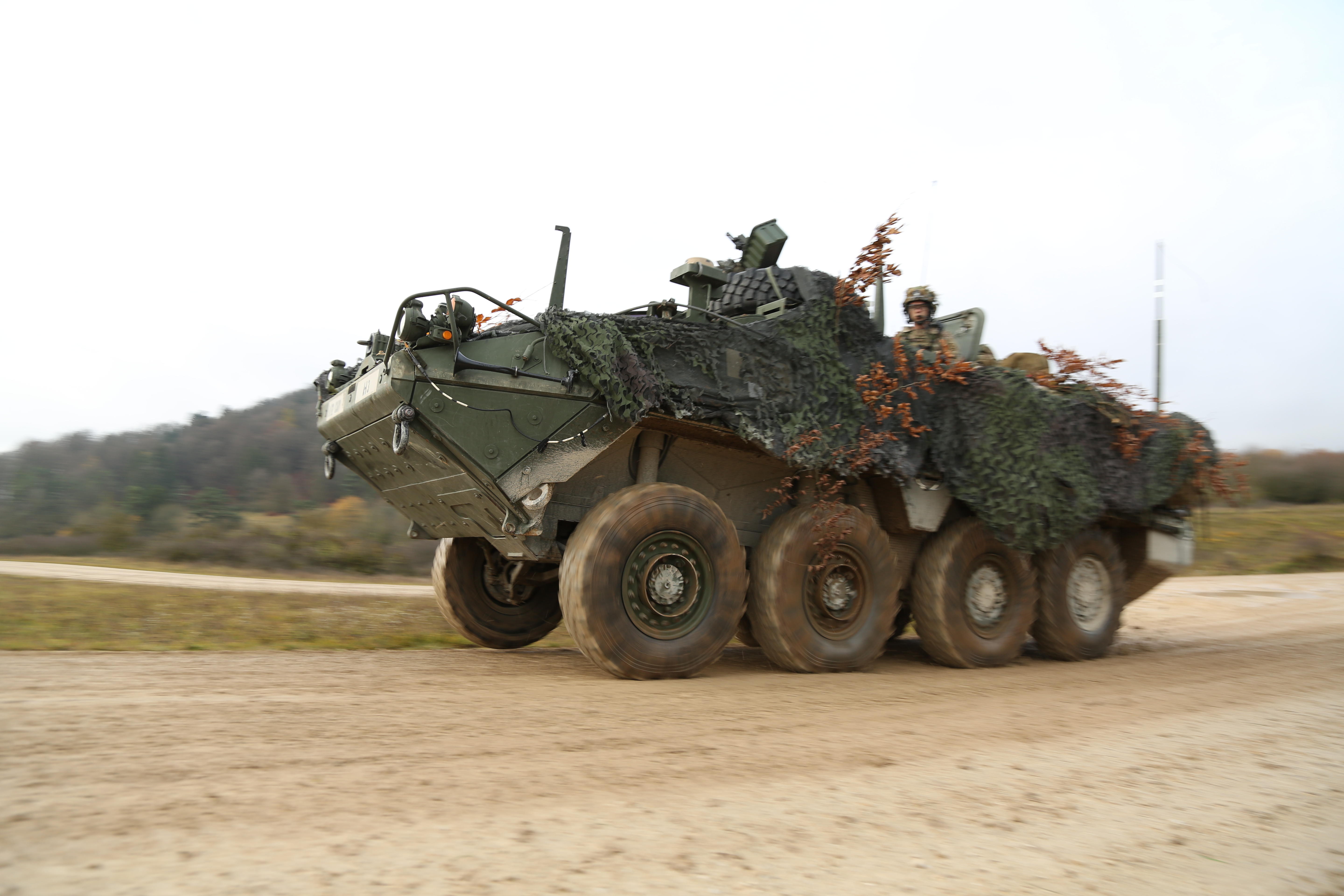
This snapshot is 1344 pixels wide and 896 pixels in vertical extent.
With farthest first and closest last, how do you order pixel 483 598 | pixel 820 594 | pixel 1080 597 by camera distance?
pixel 1080 597 → pixel 483 598 → pixel 820 594

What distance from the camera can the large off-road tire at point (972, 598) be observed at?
782 centimetres

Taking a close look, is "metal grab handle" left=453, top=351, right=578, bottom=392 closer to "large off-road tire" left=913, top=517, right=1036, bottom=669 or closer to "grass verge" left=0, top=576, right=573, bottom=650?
"grass verge" left=0, top=576, right=573, bottom=650

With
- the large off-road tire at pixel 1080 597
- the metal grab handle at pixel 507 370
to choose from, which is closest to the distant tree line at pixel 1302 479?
the large off-road tire at pixel 1080 597

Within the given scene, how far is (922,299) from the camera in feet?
29.6

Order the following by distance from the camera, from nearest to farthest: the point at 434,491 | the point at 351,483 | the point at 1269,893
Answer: the point at 1269,893
the point at 434,491
the point at 351,483

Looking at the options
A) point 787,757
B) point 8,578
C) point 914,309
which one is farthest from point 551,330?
point 8,578

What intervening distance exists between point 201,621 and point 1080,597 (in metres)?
9.23

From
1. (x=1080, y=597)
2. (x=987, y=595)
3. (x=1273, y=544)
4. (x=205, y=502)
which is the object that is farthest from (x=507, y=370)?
(x=1273, y=544)

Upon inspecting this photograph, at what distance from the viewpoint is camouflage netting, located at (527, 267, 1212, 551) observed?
20.7 feet

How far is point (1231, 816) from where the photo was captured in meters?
3.41

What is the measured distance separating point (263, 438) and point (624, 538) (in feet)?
89.5

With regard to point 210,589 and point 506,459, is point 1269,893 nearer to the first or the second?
point 506,459

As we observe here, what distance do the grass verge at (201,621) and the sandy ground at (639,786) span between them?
1961 millimetres

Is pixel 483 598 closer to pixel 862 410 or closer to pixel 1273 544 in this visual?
pixel 862 410
